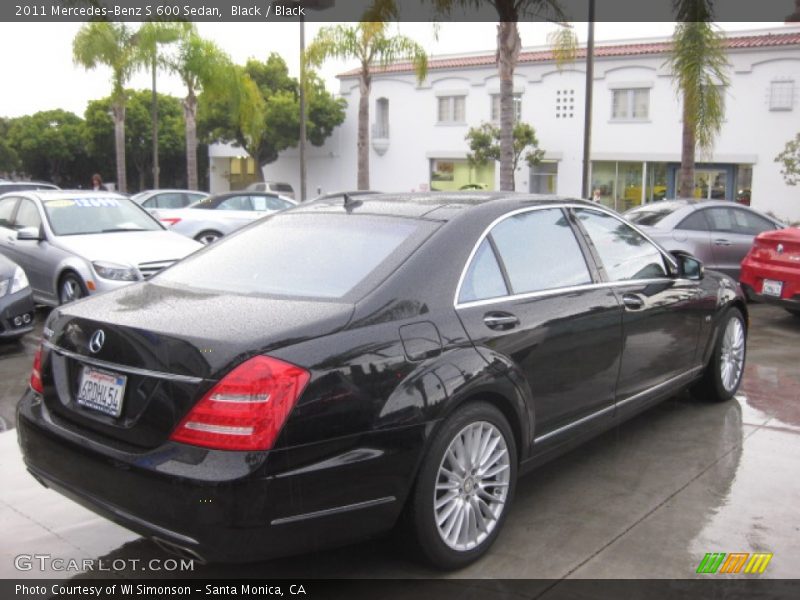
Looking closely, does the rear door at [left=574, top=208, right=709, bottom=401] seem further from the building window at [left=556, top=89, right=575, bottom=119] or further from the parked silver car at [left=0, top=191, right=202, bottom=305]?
the building window at [left=556, top=89, right=575, bottom=119]

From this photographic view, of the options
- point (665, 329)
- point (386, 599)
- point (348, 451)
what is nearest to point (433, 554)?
point (386, 599)

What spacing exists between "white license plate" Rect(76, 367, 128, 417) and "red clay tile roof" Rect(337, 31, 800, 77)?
19963 mm

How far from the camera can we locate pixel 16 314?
7527mm

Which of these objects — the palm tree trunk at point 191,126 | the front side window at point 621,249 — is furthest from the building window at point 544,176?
the front side window at point 621,249

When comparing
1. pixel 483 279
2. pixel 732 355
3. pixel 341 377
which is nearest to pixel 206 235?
pixel 732 355

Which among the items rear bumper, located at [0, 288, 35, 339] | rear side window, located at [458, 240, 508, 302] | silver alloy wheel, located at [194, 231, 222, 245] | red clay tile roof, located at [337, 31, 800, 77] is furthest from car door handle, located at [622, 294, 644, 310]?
red clay tile roof, located at [337, 31, 800, 77]

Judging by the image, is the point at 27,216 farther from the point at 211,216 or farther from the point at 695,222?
the point at 695,222

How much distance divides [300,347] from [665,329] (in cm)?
276

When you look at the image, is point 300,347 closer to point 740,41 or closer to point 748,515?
point 748,515

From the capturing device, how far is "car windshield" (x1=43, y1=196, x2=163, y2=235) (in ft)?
29.7

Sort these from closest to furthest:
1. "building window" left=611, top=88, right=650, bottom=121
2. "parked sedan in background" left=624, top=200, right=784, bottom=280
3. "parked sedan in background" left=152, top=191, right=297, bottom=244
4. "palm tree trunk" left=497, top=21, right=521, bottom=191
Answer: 1. "parked sedan in background" left=624, top=200, right=784, bottom=280
2. "parked sedan in background" left=152, top=191, right=297, bottom=244
3. "palm tree trunk" left=497, top=21, right=521, bottom=191
4. "building window" left=611, top=88, right=650, bottom=121

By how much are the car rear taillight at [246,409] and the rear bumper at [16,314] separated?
5.48m

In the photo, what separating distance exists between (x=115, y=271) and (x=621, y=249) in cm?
543

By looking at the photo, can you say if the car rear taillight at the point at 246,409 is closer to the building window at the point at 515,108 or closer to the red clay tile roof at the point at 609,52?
the red clay tile roof at the point at 609,52
